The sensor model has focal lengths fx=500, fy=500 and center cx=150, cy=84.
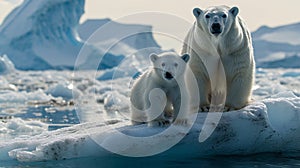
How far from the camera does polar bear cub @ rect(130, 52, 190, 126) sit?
4645 mm

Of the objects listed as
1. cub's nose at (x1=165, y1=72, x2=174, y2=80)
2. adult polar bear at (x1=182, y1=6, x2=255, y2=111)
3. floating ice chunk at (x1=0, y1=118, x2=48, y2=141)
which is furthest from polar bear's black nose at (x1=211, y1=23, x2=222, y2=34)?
floating ice chunk at (x1=0, y1=118, x2=48, y2=141)

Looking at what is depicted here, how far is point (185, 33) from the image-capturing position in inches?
224

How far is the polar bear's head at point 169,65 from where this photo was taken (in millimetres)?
4586

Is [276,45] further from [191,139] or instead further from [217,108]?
[191,139]

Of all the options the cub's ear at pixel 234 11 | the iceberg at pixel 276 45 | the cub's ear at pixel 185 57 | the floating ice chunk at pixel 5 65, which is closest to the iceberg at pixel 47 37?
the floating ice chunk at pixel 5 65

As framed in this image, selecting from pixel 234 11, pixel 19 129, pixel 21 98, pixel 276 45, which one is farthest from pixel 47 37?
pixel 234 11

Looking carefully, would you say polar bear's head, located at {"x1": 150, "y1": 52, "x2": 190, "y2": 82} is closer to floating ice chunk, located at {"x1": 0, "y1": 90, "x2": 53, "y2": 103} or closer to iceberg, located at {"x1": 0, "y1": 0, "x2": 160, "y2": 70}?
floating ice chunk, located at {"x1": 0, "y1": 90, "x2": 53, "y2": 103}

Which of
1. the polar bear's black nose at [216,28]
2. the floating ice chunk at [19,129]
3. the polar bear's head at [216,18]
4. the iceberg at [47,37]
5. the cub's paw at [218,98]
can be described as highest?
the iceberg at [47,37]

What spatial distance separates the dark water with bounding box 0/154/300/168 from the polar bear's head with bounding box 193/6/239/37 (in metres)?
1.25

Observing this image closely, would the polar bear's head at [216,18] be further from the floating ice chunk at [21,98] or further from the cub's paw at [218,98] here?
the floating ice chunk at [21,98]

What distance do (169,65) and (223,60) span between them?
2.38 ft

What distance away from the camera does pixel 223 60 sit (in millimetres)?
5141

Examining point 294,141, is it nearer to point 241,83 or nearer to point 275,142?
point 275,142

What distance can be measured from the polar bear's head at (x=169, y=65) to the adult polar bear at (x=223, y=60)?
1.09ft
